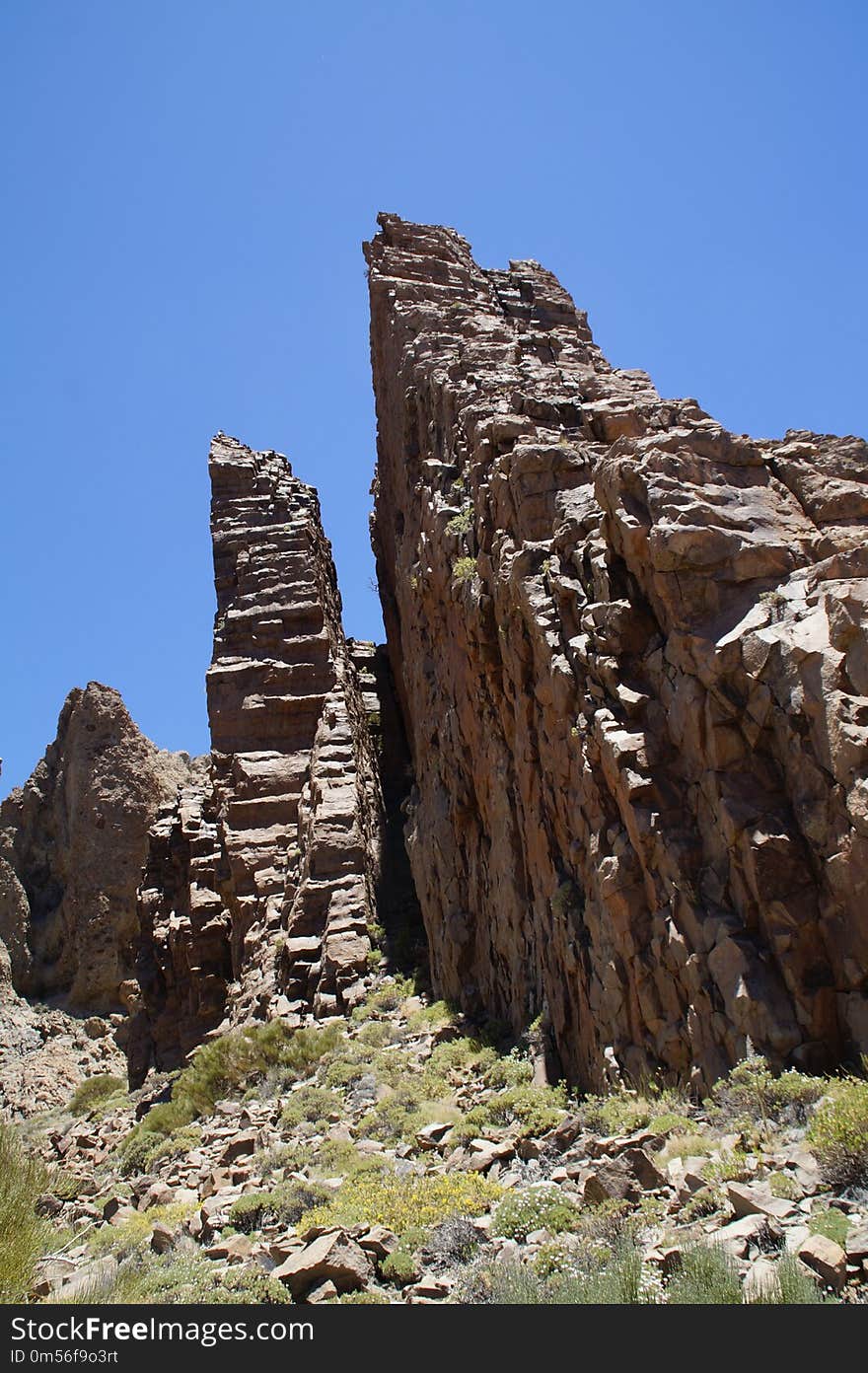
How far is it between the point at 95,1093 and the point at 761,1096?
90.3 feet

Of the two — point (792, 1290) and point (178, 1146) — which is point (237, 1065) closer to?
point (178, 1146)

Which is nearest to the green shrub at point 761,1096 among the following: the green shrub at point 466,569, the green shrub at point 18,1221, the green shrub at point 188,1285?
the green shrub at point 188,1285

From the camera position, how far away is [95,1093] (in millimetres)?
30219

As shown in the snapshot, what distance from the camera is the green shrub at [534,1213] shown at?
24.5 ft

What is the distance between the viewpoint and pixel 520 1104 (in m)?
12.6

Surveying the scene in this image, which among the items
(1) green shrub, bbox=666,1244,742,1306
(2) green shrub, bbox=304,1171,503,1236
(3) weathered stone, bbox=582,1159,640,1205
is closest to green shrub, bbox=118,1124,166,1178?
(2) green shrub, bbox=304,1171,503,1236

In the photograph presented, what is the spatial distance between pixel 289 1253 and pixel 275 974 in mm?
14556

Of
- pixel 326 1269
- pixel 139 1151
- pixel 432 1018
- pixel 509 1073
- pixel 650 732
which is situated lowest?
pixel 139 1151

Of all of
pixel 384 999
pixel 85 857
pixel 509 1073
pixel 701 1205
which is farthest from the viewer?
pixel 85 857

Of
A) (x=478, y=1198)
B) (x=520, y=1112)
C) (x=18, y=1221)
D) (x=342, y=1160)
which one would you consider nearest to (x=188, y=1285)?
(x=478, y=1198)

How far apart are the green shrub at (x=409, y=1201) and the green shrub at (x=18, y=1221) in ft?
8.09

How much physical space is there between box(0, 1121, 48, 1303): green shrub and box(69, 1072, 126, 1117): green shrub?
1650cm
